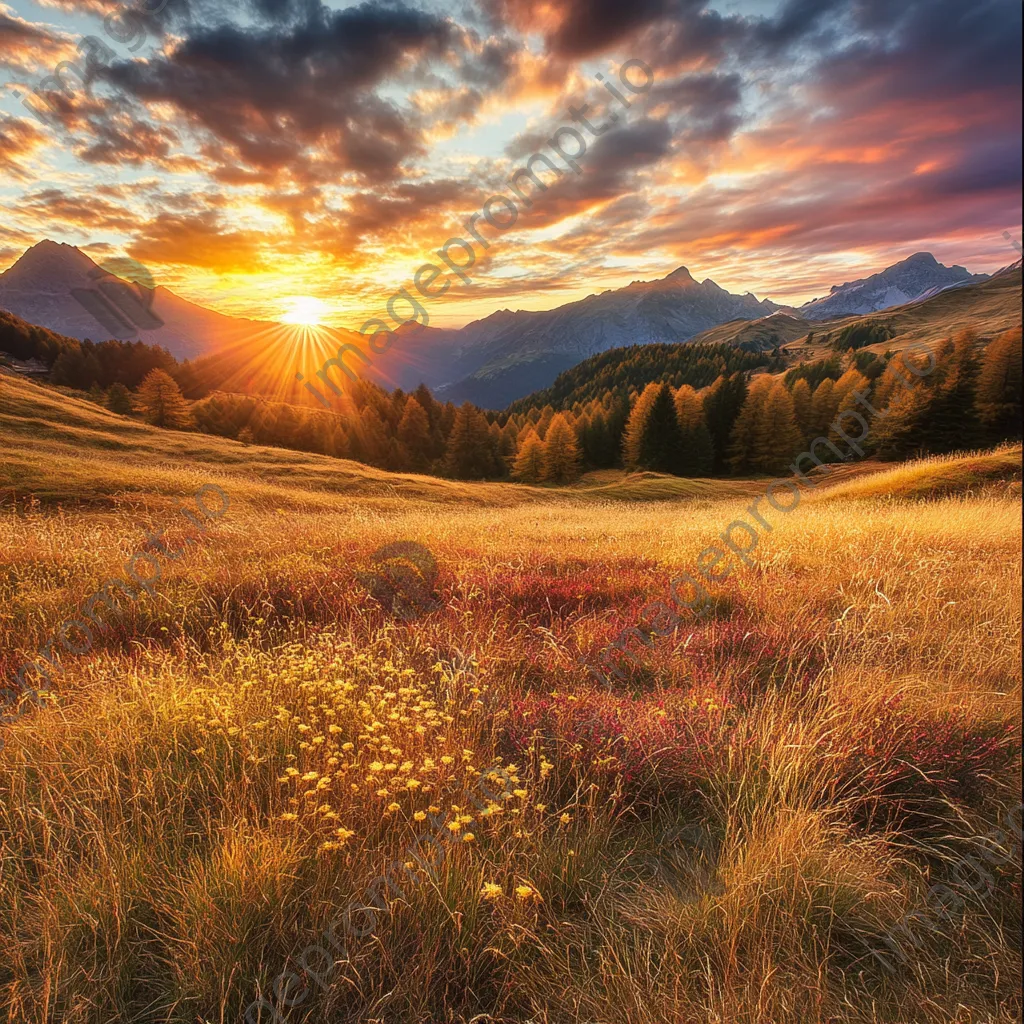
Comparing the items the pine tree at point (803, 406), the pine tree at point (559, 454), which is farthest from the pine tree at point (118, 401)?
the pine tree at point (803, 406)

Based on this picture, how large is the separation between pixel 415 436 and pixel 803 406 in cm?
6228

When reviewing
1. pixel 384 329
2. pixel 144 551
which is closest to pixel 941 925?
pixel 144 551

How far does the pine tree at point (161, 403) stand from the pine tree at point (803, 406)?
90754 millimetres

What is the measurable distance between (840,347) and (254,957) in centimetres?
22275

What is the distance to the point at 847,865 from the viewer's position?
254cm

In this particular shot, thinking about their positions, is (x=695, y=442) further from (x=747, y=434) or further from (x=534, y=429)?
(x=534, y=429)

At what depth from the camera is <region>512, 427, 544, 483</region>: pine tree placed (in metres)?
80.4

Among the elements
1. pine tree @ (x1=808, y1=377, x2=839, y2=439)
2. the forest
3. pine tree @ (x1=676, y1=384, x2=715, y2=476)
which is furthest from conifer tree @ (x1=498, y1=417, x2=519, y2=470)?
pine tree @ (x1=808, y1=377, x2=839, y2=439)

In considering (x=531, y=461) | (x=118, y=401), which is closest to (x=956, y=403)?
(x=531, y=461)

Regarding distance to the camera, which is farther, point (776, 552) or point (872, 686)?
point (776, 552)

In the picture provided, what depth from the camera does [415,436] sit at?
8806 centimetres

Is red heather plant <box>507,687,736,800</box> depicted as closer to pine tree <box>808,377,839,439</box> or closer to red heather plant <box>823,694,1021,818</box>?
red heather plant <box>823,694,1021,818</box>

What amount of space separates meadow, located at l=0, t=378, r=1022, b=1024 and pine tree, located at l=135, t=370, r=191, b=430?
80.5 metres

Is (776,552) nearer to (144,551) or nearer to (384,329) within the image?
(144,551)
